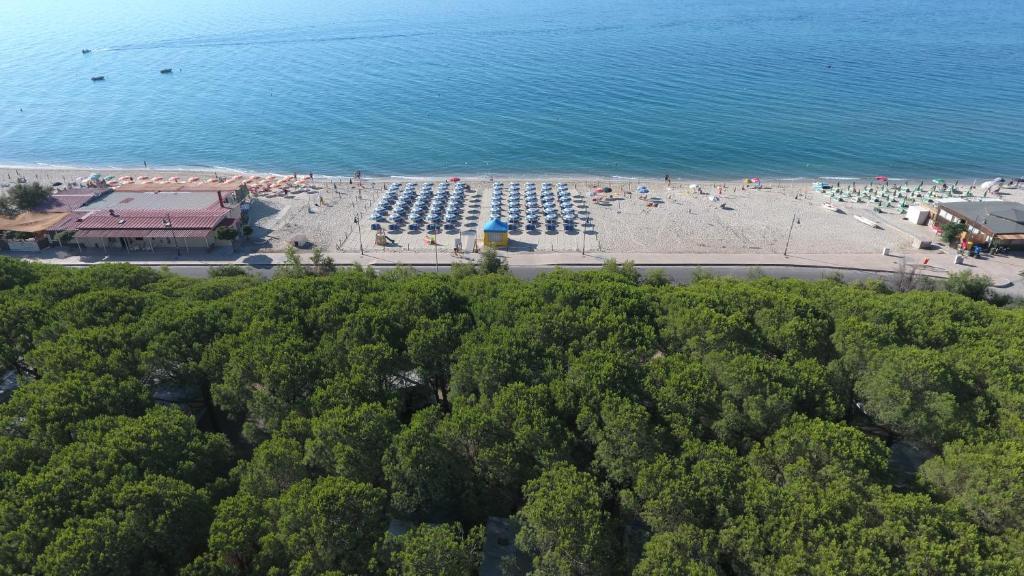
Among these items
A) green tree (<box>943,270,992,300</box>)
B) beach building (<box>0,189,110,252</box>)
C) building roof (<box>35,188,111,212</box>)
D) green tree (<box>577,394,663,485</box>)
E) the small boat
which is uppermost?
green tree (<box>577,394,663,485</box>)

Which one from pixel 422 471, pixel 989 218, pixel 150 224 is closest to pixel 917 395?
pixel 422 471

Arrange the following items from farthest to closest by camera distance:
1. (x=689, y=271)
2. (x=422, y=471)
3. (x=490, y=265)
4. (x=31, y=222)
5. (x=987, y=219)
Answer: (x=31, y=222)
(x=987, y=219)
(x=689, y=271)
(x=490, y=265)
(x=422, y=471)

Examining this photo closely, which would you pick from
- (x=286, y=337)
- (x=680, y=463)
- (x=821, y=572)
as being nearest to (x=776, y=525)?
(x=821, y=572)

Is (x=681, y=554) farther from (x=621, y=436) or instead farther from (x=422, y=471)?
(x=422, y=471)

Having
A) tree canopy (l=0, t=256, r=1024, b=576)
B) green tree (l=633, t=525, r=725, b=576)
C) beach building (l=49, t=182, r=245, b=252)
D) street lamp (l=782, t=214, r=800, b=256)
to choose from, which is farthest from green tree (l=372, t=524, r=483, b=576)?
street lamp (l=782, t=214, r=800, b=256)

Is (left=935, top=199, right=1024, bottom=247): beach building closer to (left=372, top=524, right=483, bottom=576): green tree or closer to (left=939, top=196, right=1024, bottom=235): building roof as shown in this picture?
(left=939, top=196, right=1024, bottom=235): building roof

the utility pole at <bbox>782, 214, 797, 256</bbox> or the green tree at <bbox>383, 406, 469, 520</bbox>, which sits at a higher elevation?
the green tree at <bbox>383, 406, 469, 520</bbox>

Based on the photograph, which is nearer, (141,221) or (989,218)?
(141,221)
